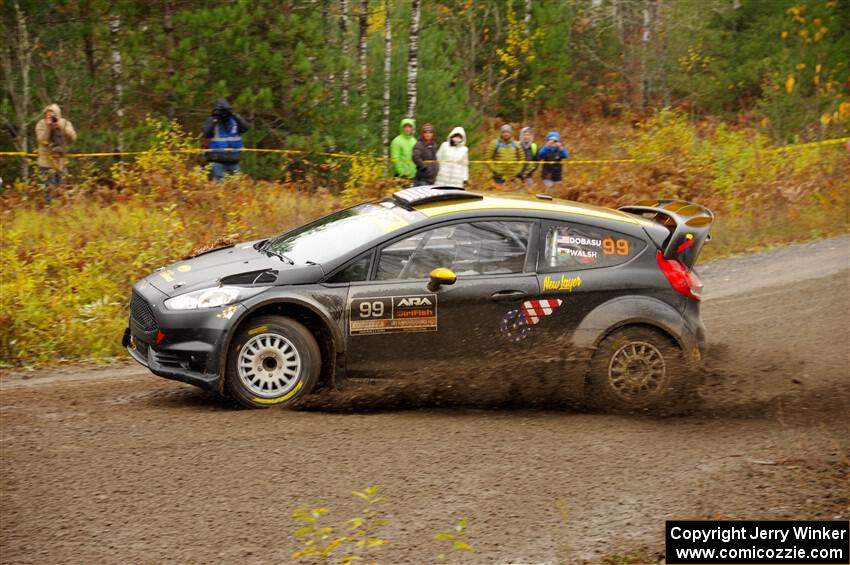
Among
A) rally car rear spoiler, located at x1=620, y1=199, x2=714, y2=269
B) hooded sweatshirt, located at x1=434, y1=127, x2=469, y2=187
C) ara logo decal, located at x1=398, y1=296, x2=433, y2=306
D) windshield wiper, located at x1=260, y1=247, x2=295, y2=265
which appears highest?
hooded sweatshirt, located at x1=434, y1=127, x2=469, y2=187

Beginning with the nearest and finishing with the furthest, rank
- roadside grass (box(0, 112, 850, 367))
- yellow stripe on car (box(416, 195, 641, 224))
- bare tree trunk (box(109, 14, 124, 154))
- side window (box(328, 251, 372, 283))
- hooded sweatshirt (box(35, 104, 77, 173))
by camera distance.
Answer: side window (box(328, 251, 372, 283)) → yellow stripe on car (box(416, 195, 641, 224)) → roadside grass (box(0, 112, 850, 367)) → hooded sweatshirt (box(35, 104, 77, 173)) → bare tree trunk (box(109, 14, 124, 154))

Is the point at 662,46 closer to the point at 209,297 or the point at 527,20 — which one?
the point at 527,20

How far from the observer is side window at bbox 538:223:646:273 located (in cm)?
779

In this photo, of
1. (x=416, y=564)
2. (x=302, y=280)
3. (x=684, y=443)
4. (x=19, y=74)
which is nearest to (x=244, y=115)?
(x=19, y=74)

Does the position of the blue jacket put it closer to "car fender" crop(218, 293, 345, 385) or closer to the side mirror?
the side mirror

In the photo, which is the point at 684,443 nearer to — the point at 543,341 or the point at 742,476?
the point at 742,476

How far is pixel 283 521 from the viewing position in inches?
209

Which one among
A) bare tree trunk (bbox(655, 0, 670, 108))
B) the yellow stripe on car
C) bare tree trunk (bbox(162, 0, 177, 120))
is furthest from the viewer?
bare tree trunk (bbox(655, 0, 670, 108))

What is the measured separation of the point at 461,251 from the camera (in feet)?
25.2

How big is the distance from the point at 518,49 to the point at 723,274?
20682 mm

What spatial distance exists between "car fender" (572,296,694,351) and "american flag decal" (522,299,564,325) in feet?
0.90

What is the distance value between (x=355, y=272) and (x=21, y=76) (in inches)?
530

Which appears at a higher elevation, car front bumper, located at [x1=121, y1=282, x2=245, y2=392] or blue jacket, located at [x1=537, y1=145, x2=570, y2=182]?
blue jacket, located at [x1=537, y1=145, x2=570, y2=182]

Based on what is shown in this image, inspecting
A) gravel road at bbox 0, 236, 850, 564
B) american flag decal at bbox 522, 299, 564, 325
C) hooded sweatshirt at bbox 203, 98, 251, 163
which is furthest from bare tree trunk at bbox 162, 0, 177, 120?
american flag decal at bbox 522, 299, 564, 325
